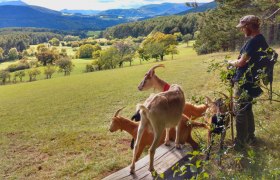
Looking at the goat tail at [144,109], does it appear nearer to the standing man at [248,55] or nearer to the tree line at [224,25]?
the standing man at [248,55]

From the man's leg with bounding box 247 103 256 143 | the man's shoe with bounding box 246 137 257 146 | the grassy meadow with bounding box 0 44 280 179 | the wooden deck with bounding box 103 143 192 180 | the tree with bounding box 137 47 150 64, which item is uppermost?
the man's leg with bounding box 247 103 256 143

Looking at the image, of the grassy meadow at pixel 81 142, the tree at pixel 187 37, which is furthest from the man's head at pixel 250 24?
the tree at pixel 187 37

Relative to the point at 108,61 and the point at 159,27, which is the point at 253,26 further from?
the point at 159,27

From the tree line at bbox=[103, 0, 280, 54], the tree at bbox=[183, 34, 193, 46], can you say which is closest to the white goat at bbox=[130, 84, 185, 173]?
the tree line at bbox=[103, 0, 280, 54]

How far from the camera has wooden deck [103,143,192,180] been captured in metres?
5.08

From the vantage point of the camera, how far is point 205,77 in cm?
2119

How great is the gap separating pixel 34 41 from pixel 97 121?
18376 cm

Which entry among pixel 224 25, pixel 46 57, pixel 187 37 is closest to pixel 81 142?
pixel 224 25

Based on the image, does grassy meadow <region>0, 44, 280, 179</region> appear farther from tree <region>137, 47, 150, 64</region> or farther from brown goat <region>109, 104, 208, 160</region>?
tree <region>137, 47, 150, 64</region>

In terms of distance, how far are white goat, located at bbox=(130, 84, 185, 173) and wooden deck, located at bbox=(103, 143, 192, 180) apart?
0.40 feet

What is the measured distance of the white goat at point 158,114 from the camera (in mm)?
4910

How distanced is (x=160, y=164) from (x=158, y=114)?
1.00 metres

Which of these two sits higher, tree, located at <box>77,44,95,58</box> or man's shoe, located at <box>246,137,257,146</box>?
man's shoe, located at <box>246,137,257,146</box>

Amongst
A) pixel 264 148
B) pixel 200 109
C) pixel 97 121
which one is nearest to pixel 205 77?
pixel 97 121
